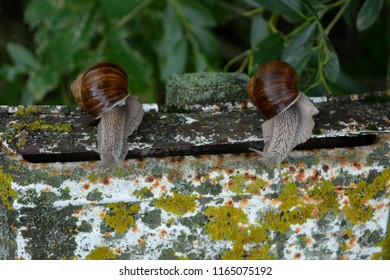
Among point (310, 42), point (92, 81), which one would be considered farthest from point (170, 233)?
point (310, 42)

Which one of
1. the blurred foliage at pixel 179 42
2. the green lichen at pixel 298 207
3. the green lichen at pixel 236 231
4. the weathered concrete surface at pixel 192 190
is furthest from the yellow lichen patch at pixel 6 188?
the blurred foliage at pixel 179 42

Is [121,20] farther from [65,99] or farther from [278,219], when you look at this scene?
[278,219]

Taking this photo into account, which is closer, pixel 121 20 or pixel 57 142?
pixel 57 142

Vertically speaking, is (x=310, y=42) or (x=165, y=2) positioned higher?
(x=165, y=2)

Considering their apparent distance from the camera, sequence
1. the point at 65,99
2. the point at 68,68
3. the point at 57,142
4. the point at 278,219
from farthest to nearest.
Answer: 1. the point at 65,99
2. the point at 68,68
3. the point at 278,219
4. the point at 57,142

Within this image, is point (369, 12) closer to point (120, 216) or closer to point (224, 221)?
point (224, 221)

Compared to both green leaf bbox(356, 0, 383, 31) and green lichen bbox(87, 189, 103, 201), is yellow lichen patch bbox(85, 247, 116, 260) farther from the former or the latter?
green leaf bbox(356, 0, 383, 31)
